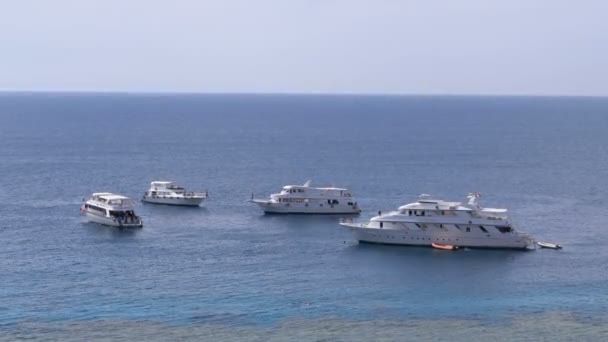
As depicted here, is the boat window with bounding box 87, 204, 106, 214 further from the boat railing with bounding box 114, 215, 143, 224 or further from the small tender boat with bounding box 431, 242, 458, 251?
the small tender boat with bounding box 431, 242, 458, 251

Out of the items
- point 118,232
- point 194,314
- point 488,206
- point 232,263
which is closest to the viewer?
point 194,314

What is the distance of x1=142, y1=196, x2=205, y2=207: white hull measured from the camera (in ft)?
521

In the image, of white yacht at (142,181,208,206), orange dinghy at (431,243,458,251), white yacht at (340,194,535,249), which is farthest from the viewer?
white yacht at (142,181,208,206)

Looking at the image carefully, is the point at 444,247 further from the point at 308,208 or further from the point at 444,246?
the point at 308,208

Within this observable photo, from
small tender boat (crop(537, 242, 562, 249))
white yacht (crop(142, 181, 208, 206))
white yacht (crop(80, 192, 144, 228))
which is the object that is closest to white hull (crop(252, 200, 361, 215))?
white yacht (crop(142, 181, 208, 206))

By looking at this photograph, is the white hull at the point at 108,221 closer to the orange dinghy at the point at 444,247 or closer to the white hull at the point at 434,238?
the white hull at the point at 434,238

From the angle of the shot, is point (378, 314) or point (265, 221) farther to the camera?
point (265, 221)

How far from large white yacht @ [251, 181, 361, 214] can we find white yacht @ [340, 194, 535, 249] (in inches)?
999

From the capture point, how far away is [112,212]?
138125 millimetres

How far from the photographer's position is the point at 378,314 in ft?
301

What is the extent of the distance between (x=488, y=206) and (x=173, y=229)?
1929 inches

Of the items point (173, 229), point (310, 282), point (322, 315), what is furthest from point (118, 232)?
point (322, 315)

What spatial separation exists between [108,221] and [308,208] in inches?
1230

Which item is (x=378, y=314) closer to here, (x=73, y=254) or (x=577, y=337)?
(x=577, y=337)
